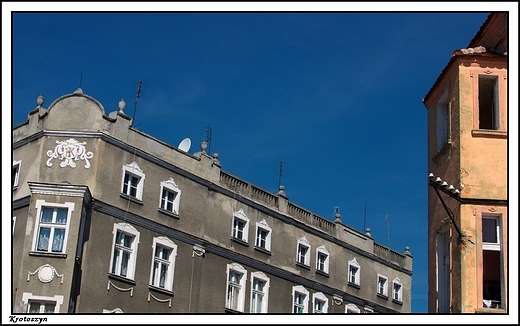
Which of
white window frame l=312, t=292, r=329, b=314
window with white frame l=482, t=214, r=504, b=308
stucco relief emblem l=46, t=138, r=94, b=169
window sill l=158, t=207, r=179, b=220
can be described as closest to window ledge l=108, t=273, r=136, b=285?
window sill l=158, t=207, r=179, b=220

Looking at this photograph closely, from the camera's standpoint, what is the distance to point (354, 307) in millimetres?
52031

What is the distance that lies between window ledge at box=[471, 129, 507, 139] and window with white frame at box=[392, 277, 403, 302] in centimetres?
3282

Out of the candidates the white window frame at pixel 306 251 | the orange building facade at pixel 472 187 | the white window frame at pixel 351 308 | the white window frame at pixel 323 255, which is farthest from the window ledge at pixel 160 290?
the orange building facade at pixel 472 187

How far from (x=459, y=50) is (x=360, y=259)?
1200 inches

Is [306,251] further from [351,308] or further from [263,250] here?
[351,308]

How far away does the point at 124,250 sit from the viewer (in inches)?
1547

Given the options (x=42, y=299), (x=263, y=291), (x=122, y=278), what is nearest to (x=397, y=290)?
(x=263, y=291)

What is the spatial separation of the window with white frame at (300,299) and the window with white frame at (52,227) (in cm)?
1549

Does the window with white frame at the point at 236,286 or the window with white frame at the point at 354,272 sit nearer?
the window with white frame at the point at 236,286

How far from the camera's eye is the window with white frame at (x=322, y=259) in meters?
50.7

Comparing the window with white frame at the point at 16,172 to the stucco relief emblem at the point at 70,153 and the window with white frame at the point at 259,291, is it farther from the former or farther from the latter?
the window with white frame at the point at 259,291

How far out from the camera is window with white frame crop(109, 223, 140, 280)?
38750 mm

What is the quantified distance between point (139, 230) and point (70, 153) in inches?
176

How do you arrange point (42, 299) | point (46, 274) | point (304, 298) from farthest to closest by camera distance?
point (304, 298)
point (46, 274)
point (42, 299)
